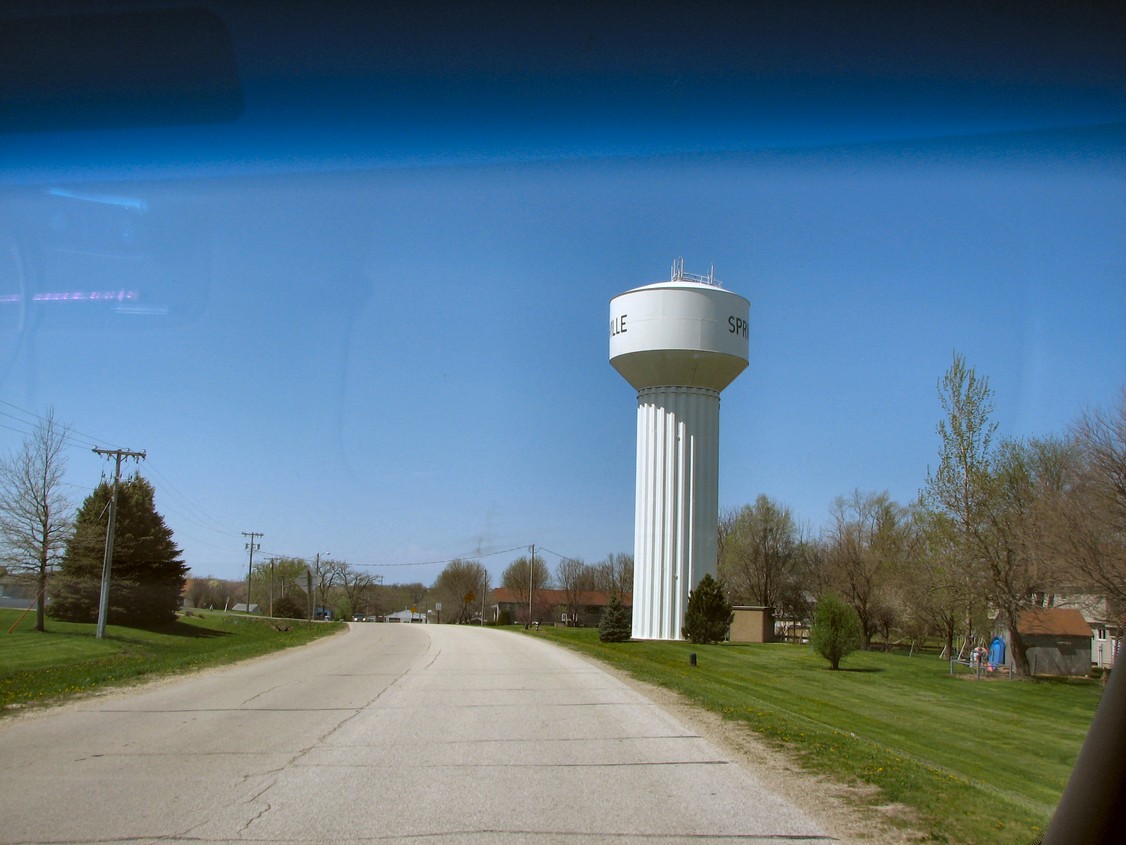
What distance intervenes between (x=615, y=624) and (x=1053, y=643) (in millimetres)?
16849

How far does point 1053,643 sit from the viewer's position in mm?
34469

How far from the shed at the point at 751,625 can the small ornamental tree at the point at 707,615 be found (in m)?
5.62

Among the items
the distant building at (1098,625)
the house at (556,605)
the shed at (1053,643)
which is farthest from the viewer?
the house at (556,605)

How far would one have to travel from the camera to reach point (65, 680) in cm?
1873

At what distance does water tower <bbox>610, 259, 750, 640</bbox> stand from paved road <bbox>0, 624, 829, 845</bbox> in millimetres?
28402

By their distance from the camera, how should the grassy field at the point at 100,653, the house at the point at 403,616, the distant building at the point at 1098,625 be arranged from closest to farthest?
the grassy field at the point at 100,653 < the distant building at the point at 1098,625 < the house at the point at 403,616

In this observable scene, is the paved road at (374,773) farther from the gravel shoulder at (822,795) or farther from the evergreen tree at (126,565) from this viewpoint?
the evergreen tree at (126,565)

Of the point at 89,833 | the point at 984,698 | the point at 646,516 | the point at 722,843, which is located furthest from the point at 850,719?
the point at 646,516

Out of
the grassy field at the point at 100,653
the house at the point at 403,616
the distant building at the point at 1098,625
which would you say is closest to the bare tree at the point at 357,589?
the house at the point at 403,616

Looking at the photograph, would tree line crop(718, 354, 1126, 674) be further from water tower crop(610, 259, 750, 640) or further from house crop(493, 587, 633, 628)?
house crop(493, 587, 633, 628)

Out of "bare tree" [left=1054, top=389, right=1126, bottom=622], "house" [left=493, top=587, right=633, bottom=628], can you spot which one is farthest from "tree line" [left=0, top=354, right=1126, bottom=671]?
"house" [left=493, top=587, right=633, bottom=628]

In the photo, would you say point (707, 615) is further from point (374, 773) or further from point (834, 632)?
point (374, 773)

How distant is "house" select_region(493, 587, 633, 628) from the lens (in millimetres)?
95250

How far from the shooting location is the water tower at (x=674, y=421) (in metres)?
43.0
